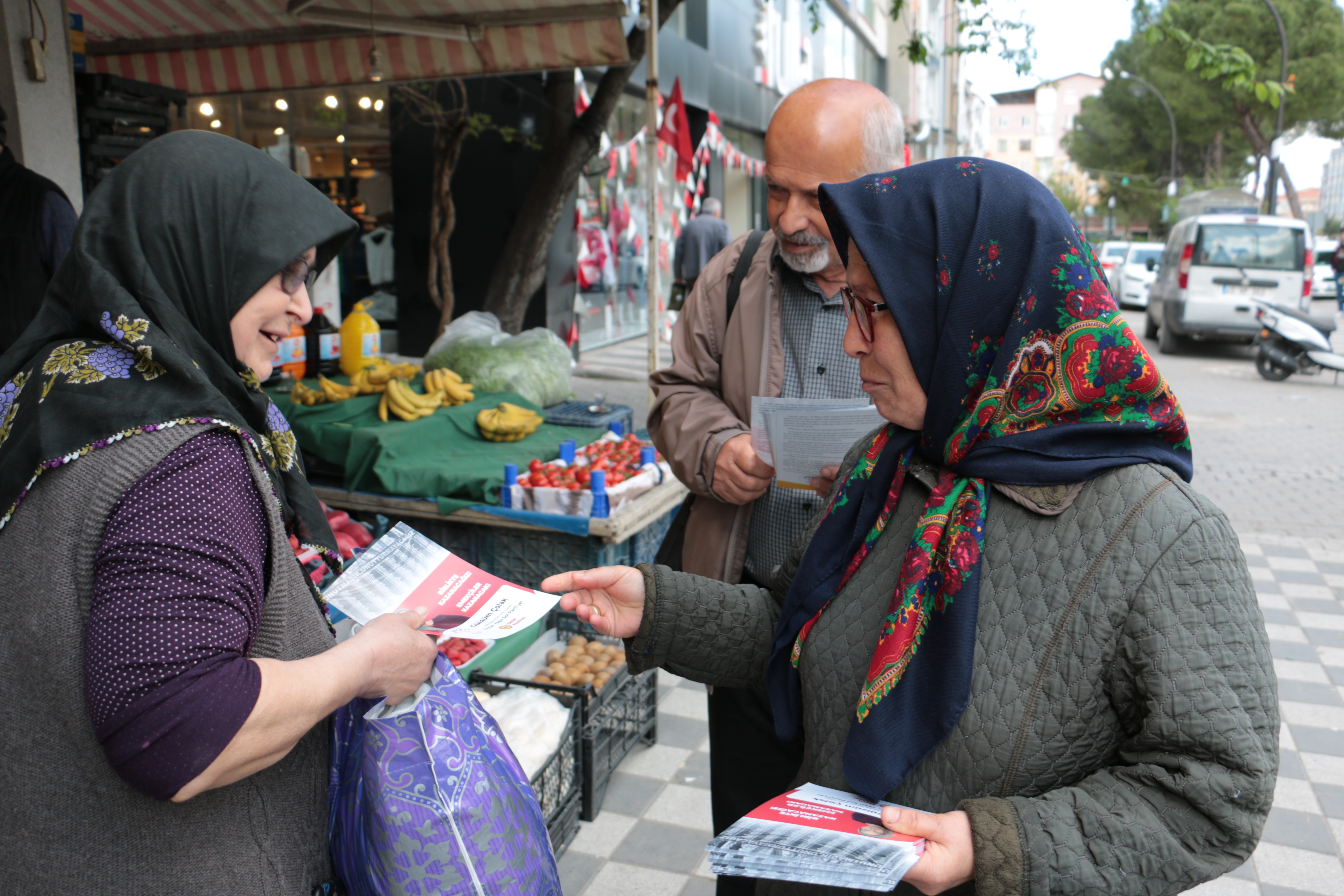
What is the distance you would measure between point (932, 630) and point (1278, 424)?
429 inches

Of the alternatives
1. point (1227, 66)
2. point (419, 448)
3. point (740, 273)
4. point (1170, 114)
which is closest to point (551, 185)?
point (419, 448)

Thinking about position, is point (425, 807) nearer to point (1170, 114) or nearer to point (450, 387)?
point (450, 387)

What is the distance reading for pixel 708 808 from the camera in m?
3.38

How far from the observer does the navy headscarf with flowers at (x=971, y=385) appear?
1.20 meters

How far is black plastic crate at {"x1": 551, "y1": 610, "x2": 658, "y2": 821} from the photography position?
3.22m

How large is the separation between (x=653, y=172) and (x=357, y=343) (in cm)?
214

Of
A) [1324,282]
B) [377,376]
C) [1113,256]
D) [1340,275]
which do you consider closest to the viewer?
[377,376]

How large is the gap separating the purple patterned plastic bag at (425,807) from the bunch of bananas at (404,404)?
3555mm

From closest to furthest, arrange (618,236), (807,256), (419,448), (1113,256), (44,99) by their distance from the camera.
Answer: (807,256) → (44,99) → (419,448) → (618,236) → (1113,256)

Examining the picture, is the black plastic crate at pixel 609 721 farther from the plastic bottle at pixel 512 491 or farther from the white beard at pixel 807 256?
the white beard at pixel 807 256

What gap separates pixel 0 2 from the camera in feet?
13.3

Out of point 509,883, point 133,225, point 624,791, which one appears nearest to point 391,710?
point 509,883

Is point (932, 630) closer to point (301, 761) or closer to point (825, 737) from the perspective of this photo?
point (825, 737)

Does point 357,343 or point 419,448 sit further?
point 357,343
